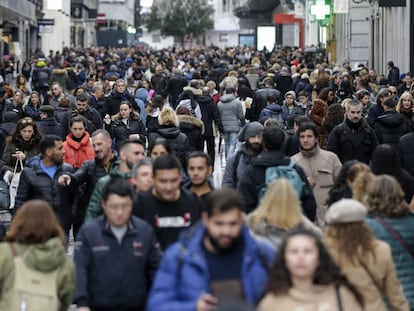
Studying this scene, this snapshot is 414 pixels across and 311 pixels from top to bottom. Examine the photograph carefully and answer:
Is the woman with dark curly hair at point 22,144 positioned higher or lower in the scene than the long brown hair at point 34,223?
higher

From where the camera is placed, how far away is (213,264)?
6250 millimetres

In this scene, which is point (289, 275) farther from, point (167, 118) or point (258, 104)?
point (258, 104)

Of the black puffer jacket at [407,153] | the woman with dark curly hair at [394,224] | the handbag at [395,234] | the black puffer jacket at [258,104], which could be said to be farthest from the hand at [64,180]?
the black puffer jacket at [258,104]

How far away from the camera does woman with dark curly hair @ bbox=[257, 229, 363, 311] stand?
20.4 feet

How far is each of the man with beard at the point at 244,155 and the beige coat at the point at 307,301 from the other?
4.90 meters

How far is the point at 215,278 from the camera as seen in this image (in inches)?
246

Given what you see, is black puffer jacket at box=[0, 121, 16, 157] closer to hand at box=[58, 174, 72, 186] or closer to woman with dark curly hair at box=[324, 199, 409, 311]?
hand at box=[58, 174, 72, 186]

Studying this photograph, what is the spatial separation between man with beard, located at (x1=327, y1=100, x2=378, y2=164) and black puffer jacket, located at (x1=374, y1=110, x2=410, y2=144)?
1.23 m

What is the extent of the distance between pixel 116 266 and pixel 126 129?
33.7 ft

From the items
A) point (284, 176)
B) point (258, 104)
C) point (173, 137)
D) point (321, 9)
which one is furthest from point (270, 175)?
point (321, 9)

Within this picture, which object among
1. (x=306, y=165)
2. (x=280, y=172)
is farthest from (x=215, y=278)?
(x=306, y=165)

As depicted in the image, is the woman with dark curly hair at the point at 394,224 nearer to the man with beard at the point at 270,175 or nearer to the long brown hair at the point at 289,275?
the man with beard at the point at 270,175

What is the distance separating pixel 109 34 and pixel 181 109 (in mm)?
103120

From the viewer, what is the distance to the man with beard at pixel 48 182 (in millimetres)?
11445
